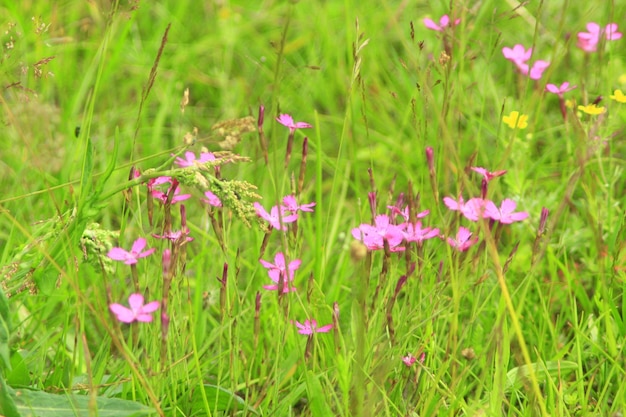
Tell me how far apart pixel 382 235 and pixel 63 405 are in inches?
21.3

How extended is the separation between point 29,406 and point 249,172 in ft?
4.07

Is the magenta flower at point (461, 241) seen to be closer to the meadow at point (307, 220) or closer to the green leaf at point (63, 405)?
→ the meadow at point (307, 220)

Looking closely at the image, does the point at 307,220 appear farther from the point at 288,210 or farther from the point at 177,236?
the point at 177,236

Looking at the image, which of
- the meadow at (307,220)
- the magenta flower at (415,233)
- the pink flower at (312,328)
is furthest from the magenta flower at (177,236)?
the magenta flower at (415,233)

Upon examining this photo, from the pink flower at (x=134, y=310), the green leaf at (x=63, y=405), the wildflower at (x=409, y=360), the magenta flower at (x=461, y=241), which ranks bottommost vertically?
the wildflower at (x=409, y=360)

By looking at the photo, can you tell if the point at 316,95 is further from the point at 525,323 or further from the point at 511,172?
the point at 525,323

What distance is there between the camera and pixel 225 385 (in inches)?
58.2

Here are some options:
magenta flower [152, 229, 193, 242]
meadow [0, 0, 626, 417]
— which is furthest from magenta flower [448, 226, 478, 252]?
magenta flower [152, 229, 193, 242]

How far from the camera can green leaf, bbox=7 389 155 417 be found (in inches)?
45.3

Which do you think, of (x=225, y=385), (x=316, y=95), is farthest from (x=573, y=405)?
(x=316, y=95)

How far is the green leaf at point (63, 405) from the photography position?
3.77ft

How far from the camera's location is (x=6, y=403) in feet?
3.64

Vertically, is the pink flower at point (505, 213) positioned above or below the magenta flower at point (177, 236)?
above

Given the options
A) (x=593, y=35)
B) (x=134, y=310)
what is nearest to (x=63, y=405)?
(x=134, y=310)
